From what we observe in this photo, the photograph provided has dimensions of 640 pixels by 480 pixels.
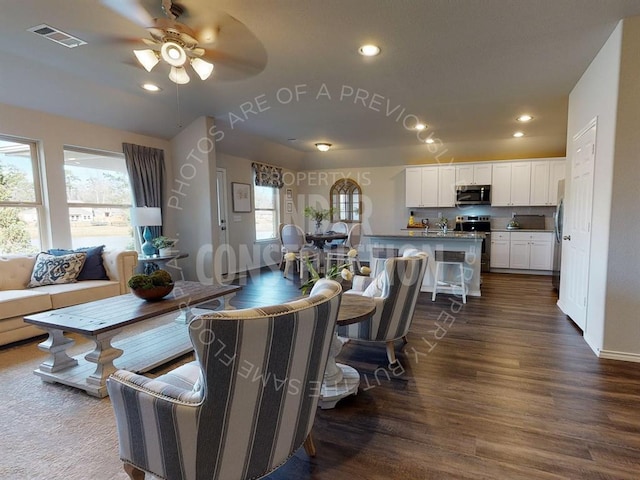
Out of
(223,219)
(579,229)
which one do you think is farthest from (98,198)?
(579,229)

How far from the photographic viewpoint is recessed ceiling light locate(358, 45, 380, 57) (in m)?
2.91

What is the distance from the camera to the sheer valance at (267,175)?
7234mm

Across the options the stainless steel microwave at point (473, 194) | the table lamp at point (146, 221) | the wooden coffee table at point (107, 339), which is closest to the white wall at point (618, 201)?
the wooden coffee table at point (107, 339)

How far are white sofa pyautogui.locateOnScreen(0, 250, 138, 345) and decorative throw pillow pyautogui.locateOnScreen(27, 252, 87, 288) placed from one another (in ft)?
0.25

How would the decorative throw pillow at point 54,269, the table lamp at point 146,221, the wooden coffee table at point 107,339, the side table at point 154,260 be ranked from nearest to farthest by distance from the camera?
the wooden coffee table at point 107,339 < the decorative throw pillow at point 54,269 < the table lamp at point 146,221 < the side table at point 154,260

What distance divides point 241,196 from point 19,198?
3.59 meters

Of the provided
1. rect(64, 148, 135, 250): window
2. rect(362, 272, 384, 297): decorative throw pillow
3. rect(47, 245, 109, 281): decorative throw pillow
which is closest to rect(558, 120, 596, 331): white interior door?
rect(362, 272, 384, 297): decorative throw pillow

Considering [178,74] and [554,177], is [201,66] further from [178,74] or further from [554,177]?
[554,177]

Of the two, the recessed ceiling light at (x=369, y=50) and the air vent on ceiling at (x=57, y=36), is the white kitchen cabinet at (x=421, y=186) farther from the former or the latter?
the air vent on ceiling at (x=57, y=36)

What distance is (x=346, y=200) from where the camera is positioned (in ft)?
27.6

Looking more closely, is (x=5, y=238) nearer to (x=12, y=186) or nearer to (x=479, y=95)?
(x=12, y=186)

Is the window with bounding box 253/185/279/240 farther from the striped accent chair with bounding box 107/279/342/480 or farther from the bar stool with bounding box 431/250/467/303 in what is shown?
the striped accent chair with bounding box 107/279/342/480

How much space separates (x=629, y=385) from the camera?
2.38 metres

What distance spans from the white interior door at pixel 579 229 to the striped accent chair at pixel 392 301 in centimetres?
183
